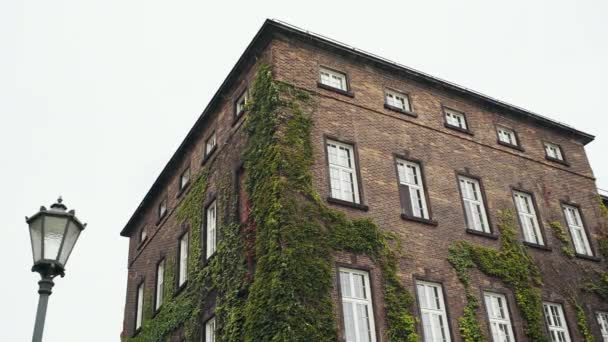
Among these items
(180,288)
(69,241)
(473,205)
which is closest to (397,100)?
(473,205)

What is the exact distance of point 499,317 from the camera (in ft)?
58.7

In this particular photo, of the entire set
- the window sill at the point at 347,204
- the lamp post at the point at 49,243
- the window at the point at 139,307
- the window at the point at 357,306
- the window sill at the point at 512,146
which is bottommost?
the lamp post at the point at 49,243

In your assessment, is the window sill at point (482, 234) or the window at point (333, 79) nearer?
the window sill at point (482, 234)

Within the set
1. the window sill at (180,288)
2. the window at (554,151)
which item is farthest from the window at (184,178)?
the window at (554,151)

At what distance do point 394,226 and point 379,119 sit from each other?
394 cm

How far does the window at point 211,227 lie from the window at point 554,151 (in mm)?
13022

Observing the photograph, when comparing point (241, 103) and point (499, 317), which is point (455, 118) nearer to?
point (499, 317)

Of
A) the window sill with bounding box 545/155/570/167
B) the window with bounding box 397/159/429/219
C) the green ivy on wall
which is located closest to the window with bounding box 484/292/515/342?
the green ivy on wall

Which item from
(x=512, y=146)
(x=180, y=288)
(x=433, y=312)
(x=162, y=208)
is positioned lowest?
(x=433, y=312)

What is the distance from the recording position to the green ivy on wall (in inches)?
677

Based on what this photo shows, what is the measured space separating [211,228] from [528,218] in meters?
10.8

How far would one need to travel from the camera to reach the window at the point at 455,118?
21938mm

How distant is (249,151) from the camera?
1867cm

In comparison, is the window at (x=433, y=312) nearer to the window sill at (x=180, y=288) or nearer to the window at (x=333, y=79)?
the window at (x=333, y=79)
